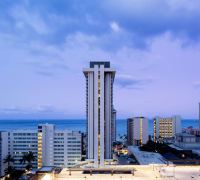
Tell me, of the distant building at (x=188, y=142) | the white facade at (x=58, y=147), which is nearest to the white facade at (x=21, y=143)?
the white facade at (x=58, y=147)

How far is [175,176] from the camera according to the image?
14.1 meters

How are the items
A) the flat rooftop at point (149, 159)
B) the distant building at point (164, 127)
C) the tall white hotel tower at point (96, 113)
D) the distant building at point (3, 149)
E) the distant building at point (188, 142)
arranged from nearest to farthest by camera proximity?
the flat rooftop at point (149, 159) < the tall white hotel tower at point (96, 113) < the distant building at point (3, 149) < the distant building at point (188, 142) < the distant building at point (164, 127)

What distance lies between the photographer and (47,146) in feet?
193

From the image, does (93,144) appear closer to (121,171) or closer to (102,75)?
(102,75)

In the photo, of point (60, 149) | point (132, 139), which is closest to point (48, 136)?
point (60, 149)

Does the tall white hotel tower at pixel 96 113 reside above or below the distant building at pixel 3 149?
above

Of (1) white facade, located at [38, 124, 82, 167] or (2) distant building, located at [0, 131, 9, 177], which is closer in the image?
(2) distant building, located at [0, 131, 9, 177]

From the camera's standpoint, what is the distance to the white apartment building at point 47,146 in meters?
57.8

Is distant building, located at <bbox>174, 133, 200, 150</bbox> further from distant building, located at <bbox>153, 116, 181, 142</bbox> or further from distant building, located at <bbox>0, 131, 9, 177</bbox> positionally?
distant building, located at <bbox>0, 131, 9, 177</bbox>

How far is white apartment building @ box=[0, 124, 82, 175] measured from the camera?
57812mm

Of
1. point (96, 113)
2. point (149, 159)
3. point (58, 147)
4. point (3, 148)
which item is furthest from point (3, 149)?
point (149, 159)

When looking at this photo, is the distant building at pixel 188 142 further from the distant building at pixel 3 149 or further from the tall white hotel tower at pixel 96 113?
the distant building at pixel 3 149

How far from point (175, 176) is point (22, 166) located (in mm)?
47206

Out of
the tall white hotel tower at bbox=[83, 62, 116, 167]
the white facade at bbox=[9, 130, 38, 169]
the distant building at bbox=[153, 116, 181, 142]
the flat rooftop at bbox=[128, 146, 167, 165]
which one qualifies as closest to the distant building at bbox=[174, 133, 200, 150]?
the flat rooftop at bbox=[128, 146, 167, 165]
